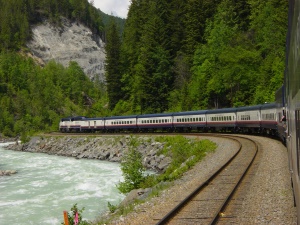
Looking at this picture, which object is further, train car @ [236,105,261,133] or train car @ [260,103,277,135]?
train car @ [236,105,261,133]

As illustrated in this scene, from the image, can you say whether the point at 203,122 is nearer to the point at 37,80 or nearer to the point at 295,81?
the point at 295,81

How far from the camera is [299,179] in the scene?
17.6 feet

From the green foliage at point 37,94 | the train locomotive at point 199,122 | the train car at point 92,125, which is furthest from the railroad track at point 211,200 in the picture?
the green foliage at point 37,94

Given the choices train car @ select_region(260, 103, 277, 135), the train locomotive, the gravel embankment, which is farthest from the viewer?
the train locomotive

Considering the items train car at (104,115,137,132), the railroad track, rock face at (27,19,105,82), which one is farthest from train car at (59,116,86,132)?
rock face at (27,19,105,82)

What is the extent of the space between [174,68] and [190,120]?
30.0m

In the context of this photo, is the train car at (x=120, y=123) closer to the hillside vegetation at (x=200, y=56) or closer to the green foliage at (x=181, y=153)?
the hillside vegetation at (x=200, y=56)

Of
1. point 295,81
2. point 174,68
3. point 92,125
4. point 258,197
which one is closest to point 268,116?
point 258,197

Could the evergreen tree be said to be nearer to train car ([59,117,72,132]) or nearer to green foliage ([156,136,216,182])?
train car ([59,117,72,132])

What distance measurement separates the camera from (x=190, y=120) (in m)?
48.2

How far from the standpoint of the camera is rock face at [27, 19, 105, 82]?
516 feet

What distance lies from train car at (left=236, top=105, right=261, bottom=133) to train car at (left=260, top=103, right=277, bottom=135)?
0.91 m

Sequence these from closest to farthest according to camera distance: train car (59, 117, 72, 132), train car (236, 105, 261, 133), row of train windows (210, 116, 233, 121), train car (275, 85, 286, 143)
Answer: train car (275, 85, 286, 143)
train car (236, 105, 261, 133)
row of train windows (210, 116, 233, 121)
train car (59, 117, 72, 132)

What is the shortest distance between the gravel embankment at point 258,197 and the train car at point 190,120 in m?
24.2
